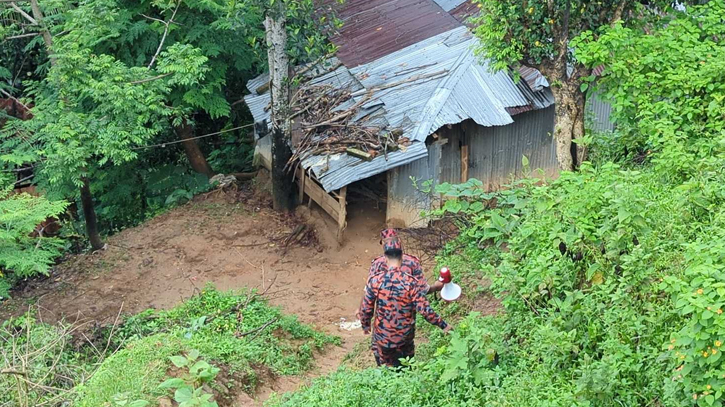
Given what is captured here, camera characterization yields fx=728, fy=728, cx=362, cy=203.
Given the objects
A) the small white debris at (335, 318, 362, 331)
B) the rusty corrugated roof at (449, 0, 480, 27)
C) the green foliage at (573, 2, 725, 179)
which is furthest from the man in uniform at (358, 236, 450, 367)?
the rusty corrugated roof at (449, 0, 480, 27)

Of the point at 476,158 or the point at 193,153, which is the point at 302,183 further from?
the point at 193,153

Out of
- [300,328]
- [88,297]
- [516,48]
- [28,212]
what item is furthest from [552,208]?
[88,297]

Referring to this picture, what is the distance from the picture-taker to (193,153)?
48.7ft

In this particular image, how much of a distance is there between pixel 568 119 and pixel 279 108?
518cm

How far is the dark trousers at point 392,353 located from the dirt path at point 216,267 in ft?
8.36

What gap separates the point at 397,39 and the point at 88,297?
6.83 metres

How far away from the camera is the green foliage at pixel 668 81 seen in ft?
22.9

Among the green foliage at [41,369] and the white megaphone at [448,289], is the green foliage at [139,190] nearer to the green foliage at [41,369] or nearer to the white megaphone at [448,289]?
the green foliage at [41,369]

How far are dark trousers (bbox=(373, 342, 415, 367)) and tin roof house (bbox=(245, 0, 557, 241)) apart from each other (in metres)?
4.13

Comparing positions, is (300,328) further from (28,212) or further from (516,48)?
(516,48)

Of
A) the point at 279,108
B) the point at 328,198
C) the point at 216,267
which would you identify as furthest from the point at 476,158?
the point at 216,267

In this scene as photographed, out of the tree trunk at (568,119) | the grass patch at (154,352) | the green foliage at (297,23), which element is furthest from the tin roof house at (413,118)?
the grass patch at (154,352)

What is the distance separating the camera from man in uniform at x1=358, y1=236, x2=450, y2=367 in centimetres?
637

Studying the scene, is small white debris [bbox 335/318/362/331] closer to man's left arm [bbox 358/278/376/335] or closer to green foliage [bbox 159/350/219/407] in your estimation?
man's left arm [bbox 358/278/376/335]
